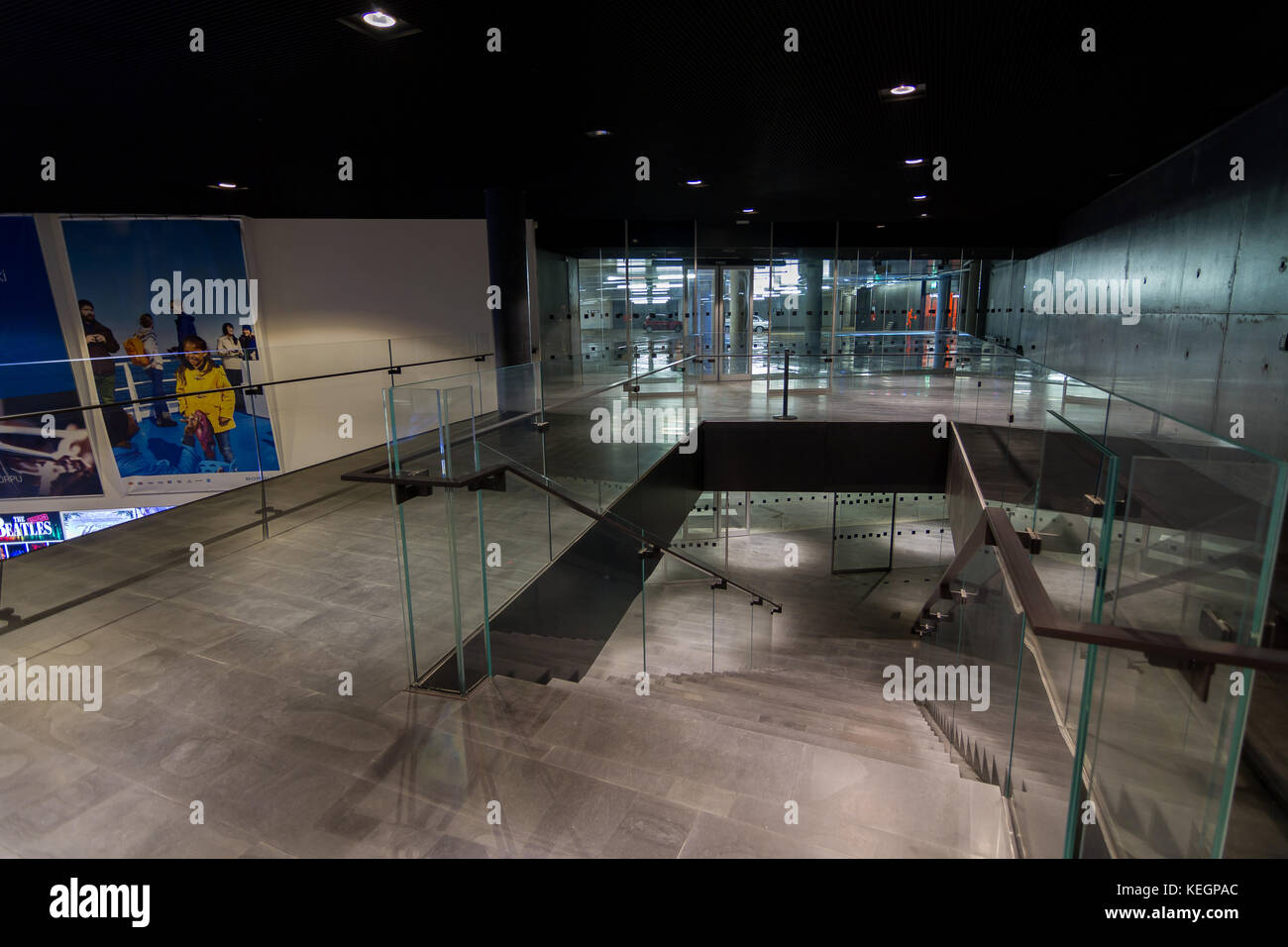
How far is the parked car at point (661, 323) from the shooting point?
43.6ft

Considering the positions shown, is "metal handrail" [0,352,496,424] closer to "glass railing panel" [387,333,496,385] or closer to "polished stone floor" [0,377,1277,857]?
"glass railing panel" [387,333,496,385]

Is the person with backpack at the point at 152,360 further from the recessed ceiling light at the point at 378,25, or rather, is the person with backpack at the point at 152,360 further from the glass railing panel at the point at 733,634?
the glass railing panel at the point at 733,634

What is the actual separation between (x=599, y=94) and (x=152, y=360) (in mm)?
8377

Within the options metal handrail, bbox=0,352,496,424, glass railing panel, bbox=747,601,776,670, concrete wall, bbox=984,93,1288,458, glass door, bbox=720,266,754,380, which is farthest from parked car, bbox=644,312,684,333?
concrete wall, bbox=984,93,1288,458

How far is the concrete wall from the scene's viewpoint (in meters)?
5.77

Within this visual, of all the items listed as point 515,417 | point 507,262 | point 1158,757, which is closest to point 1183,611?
point 1158,757

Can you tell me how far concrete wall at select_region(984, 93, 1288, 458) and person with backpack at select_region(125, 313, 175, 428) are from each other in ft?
29.8

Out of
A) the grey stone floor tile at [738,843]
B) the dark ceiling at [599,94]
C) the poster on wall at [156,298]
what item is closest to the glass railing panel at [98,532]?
the dark ceiling at [599,94]

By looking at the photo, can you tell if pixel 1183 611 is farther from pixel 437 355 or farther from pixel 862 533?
pixel 862 533

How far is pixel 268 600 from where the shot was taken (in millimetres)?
4402

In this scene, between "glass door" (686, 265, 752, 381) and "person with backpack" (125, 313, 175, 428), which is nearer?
"person with backpack" (125, 313, 175, 428)

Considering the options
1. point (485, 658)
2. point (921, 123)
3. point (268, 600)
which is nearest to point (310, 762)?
point (485, 658)

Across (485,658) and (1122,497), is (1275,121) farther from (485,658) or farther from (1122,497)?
(485,658)
